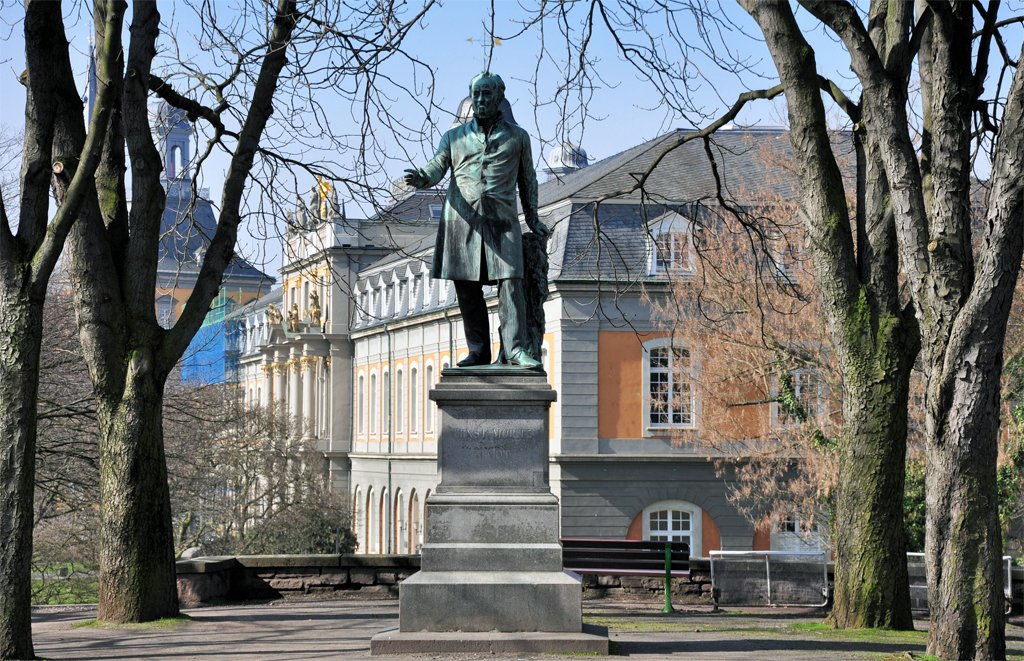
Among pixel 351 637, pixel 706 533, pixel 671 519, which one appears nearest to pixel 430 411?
pixel 671 519

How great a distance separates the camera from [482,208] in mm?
10094

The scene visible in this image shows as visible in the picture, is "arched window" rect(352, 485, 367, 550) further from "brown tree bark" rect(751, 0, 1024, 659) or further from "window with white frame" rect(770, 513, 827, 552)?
"brown tree bark" rect(751, 0, 1024, 659)

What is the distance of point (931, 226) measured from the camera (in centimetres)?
1001

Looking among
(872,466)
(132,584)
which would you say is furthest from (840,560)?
(132,584)

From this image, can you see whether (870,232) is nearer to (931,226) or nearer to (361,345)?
(931,226)

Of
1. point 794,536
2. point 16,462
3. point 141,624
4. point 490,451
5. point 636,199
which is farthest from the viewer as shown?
point 636,199

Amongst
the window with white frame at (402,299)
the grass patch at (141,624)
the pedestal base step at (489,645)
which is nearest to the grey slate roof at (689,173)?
the window with white frame at (402,299)

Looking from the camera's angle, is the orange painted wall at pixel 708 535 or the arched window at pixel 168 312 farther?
the orange painted wall at pixel 708 535

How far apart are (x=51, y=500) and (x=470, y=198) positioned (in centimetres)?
1611

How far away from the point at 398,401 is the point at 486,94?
1830 inches

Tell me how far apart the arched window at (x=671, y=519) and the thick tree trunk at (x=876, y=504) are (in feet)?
91.0

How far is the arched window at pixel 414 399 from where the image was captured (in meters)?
52.6

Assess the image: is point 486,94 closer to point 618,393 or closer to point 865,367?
point 865,367

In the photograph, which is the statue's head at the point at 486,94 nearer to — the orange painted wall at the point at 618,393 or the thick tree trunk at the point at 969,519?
the thick tree trunk at the point at 969,519
